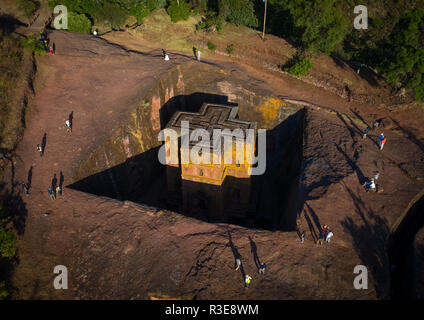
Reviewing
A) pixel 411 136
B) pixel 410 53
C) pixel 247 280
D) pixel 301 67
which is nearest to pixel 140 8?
pixel 301 67

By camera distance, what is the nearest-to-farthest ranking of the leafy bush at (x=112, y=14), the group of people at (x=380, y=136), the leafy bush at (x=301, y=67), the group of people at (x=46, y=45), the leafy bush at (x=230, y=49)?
the group of people at (x=380, y=136) → the leafy bush at (x=301, y=67) → the group of people at (x=46, y=45) → the leafy bush at (x=230, y=49) → the leafy bush at (x=112, y=14)

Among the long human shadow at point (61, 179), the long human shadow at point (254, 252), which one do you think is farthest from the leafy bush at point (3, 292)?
the long human shadow at point (254, 252)

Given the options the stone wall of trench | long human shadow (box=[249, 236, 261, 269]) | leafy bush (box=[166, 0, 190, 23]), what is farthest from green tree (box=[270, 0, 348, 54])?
long human shadow (box=[249, 236, 261, 269])

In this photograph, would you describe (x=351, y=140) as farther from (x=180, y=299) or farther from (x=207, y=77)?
(x=180, y=299)

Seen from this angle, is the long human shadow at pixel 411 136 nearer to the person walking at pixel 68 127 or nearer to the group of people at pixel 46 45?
the person walking at pixel 68 127

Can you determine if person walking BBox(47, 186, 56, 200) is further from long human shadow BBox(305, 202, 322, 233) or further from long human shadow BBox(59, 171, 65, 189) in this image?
long human shadow BBox(305, 202, 322, 233)

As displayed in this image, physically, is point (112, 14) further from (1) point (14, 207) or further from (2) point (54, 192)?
(1) point (14, 207)
